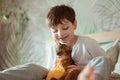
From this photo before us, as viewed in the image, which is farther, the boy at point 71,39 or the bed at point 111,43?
the bed at point 111,43

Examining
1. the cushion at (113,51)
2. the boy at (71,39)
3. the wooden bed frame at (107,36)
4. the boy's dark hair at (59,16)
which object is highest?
the boy's dark hair at (59,16)

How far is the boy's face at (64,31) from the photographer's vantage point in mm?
1248

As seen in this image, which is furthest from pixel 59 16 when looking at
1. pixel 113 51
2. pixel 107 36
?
pixel 107 36

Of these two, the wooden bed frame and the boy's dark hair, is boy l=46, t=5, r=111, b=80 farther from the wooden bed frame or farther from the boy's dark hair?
the wooden bed frame

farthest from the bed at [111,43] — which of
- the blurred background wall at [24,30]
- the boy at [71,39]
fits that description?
the blurred background wall at [24,30]

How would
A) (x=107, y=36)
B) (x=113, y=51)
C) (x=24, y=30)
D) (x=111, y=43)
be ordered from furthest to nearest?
(x=24, y=30) < (x=107, y=36) < (x=111, y=43) < (x=113, y=51)

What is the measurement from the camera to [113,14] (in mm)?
1842

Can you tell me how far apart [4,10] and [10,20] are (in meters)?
0.11

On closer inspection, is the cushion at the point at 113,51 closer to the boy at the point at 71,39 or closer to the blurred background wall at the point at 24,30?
the boy at the point at 71,39

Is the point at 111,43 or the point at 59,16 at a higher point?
the point at 59,16

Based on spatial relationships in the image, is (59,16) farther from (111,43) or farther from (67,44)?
(111,43)

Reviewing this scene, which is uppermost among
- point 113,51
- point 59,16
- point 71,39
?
point 59,16

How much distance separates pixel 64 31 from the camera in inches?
49.5

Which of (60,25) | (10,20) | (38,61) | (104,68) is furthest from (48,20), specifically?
(10,20)
